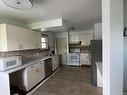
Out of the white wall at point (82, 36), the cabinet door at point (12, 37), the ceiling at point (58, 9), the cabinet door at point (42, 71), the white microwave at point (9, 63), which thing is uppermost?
the ceiling at point (58, 9)

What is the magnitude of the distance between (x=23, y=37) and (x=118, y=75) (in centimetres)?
296

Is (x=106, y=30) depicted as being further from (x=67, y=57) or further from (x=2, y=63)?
(x=67, y=57)

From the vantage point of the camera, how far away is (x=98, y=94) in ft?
8.84

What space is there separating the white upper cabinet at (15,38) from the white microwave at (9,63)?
32cm

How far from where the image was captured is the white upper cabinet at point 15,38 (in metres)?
2.58

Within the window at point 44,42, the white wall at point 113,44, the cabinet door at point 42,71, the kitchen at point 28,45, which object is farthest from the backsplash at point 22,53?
the white wall at point 113,44

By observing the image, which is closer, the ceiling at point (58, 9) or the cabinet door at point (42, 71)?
the ceiling at point (58, 9)

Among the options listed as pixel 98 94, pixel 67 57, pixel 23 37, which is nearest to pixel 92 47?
pixel 98 94

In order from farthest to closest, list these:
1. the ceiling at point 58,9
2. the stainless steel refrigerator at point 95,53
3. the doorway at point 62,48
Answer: the doorway at point 62,48
the stainless steel refrigerator at point 95,53
the ceiling at point 58,9

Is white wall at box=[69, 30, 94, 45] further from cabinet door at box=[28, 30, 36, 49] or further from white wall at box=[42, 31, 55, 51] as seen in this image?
cabinet door at box=[28, 30, 36, 49]

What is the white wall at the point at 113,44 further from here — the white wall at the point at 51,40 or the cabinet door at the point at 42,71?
the white wall at the point at 51,40

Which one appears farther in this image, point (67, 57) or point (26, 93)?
point (67, 57)

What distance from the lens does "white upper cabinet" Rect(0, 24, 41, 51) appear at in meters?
2.58

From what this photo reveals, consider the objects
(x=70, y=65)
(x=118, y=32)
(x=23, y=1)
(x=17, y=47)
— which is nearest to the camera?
(x=118, y=32)
